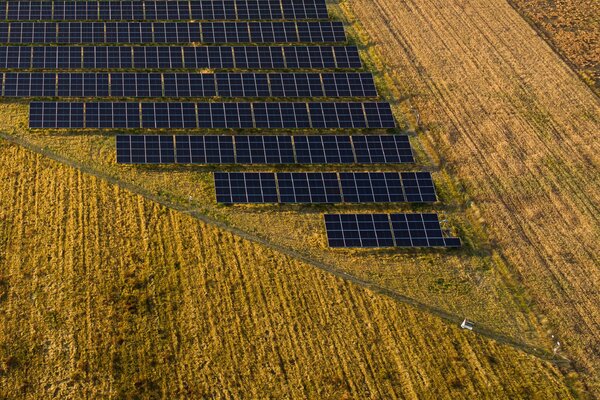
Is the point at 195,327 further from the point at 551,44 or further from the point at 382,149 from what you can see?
the point at 551,44

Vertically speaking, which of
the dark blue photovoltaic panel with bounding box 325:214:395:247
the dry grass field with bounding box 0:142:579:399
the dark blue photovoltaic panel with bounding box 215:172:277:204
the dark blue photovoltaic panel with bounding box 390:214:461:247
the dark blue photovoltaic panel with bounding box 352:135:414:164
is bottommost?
the dry grass field with bounding box 0:142:579:399

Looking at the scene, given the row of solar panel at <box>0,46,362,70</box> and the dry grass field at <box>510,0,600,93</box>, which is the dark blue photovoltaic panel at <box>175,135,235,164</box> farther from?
the dry grass field at <box>510,0,600,93</box>

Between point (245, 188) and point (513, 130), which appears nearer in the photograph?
point (245, 188)

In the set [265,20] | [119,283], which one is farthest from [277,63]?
[119,283]

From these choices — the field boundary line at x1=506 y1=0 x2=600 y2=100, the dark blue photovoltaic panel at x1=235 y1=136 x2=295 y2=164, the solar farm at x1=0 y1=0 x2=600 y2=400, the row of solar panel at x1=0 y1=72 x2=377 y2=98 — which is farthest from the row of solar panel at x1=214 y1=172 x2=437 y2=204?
the field boundary line at x1=506 y1=0 x2=600 y2=100

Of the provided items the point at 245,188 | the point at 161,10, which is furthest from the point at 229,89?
the point at 161,10

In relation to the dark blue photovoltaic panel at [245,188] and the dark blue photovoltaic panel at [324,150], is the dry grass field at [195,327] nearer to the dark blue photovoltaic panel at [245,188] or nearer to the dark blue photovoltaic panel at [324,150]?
the dark blue photovoltaic panel at [245,188]
